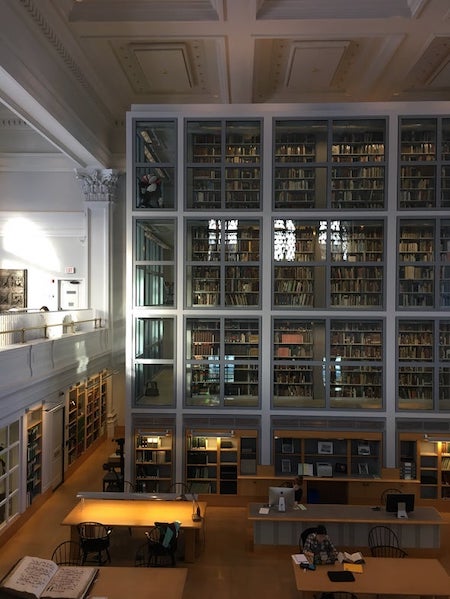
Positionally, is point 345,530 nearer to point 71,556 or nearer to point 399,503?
point 399,503

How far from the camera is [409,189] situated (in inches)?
365

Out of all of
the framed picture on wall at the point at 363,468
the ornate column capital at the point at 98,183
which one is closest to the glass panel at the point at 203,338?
the framed picture on wall at the point at 363,468

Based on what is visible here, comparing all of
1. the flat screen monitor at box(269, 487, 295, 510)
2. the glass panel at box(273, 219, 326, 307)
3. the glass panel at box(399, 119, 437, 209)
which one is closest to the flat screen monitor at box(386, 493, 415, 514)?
the flat screen monitor at box(269, 487, 295, 510)

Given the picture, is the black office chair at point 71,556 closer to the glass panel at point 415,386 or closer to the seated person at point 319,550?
the seated person at point 319,550

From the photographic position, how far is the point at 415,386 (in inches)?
368

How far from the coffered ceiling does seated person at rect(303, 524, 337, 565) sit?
7.26m

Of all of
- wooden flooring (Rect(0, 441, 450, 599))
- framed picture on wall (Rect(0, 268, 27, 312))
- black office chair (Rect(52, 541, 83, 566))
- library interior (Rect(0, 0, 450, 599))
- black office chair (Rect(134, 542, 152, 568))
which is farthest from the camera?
framed picture on wall (Rect(0, 268, 27, 312))

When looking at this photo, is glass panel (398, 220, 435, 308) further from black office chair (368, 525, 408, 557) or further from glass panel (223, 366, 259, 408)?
black office chair (368, 525, 408, 557)

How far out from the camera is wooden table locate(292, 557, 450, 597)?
5.29m

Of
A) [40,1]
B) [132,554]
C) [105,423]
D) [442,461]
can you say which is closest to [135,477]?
[132,554]

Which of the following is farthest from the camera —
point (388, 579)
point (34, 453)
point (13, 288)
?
point (13, 288)

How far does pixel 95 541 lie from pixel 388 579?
369cm

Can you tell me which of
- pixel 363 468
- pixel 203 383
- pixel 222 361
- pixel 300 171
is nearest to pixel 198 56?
pixel 300 171

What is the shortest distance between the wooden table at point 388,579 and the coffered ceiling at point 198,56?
7454 millimetres
